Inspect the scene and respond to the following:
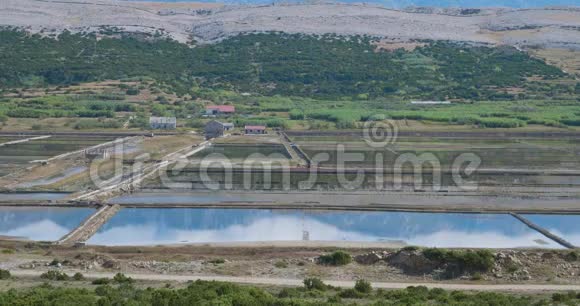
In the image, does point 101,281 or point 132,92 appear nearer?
point 101,281

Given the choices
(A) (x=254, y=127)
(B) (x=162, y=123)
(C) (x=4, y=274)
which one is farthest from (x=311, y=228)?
(B) (x=162, y=123)

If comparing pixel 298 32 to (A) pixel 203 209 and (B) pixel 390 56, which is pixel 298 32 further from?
(A) pixel 203 209

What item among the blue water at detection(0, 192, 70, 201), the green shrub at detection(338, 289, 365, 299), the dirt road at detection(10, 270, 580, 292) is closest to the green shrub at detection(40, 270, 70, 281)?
the dirt road at detection(10, 270, 580, 292)

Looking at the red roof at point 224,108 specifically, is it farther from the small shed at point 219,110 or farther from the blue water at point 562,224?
the blue water at point 562,224

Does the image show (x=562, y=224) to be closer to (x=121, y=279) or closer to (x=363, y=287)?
(x=363, y=287)

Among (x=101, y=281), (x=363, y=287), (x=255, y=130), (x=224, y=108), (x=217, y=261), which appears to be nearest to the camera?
(x=363, y=287)

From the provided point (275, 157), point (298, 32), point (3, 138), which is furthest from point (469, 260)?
point (298, 32)
